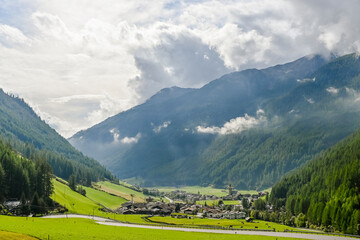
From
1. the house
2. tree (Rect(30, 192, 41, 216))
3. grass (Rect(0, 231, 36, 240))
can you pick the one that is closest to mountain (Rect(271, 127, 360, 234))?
grass (Rect(0, 231, 36, 240))

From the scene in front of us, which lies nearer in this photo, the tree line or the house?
the house

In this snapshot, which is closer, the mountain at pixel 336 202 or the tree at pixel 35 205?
the mountain at pixel 336 202

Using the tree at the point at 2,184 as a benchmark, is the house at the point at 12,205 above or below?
below

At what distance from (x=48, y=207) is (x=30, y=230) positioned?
78.6 m

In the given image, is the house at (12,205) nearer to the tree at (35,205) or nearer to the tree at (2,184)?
the tree at (2,184)

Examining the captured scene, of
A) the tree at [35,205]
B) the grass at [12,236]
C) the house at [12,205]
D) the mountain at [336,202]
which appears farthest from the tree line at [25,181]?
the mountain at [336,202]

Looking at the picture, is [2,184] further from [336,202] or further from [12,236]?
[336,202]

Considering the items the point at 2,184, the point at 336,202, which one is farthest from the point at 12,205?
the point at 336,202

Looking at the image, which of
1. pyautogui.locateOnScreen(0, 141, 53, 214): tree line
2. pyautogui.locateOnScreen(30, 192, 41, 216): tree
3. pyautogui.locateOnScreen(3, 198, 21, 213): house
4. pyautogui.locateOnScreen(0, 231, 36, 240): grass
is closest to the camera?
pyautogui.locateOnScreen(0, 231, 36, 240): grass

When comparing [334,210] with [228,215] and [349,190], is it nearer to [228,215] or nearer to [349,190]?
[349,190]

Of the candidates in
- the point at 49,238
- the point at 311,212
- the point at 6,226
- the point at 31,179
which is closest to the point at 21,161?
the point at 31,179

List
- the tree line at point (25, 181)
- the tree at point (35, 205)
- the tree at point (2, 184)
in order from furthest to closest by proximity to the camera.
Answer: the tree line at point (25, 181)
the tree at point (2, 184)
the tree at point (35, 205)

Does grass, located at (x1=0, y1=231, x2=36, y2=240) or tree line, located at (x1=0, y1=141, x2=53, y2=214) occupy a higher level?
tree line, located at (x1=0, y1=141, x2=53, y2=214)

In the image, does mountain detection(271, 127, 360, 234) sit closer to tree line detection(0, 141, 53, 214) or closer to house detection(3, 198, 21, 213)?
tree line detection(0, 141, 53, 214)
